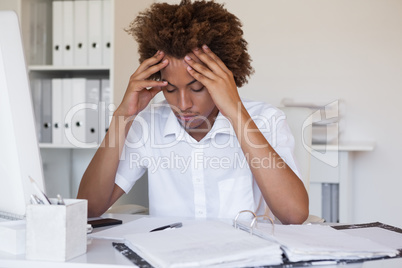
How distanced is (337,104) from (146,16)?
1.58m

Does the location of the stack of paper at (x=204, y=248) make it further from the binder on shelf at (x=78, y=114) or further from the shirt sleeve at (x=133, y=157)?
the binder on shelf at (x=78, y=114)

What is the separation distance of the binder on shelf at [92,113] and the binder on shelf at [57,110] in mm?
142

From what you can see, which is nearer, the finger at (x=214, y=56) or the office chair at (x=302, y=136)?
the finger at (x=214, y=56)

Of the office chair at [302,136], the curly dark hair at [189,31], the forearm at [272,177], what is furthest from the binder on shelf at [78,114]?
the forearm at [272,177]

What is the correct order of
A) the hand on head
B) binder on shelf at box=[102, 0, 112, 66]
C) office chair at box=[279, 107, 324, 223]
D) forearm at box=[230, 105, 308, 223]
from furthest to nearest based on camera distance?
binder on shelf at box=[102, 0, 112, 66] < office chair at box=[279, 107, 324, 223] < the hand on head < forearm at box=[230, 105, 308, 223]

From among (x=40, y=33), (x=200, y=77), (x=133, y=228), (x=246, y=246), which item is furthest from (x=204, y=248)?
(x=40, y=33)

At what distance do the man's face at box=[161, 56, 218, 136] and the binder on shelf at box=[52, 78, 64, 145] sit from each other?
4.27 feet

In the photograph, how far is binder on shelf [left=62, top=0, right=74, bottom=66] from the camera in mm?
2598

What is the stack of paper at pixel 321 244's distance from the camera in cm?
81

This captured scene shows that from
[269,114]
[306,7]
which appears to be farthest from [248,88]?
[269,114]

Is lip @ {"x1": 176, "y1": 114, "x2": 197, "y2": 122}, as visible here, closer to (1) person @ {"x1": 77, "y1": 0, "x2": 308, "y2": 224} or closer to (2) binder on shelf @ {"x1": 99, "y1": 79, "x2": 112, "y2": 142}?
(1) person @ {"x1": 77, "y1": 0, "x2": 308, "y2": 224}

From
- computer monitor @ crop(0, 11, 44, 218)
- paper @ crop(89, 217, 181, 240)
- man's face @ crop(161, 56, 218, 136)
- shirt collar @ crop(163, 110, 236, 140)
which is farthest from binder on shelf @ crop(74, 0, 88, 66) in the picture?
computer monitor @ crop(0, 11, 44, 218)

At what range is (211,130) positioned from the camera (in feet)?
5.04

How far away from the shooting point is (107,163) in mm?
1436
